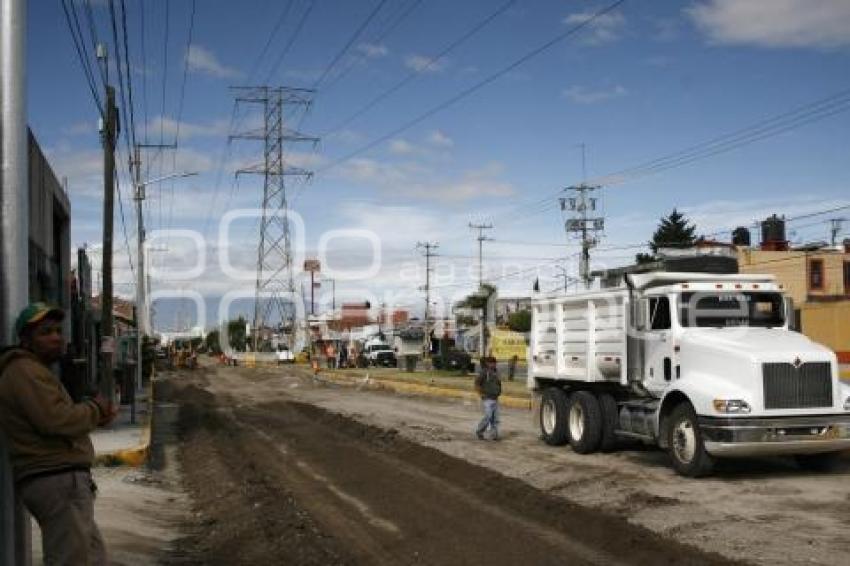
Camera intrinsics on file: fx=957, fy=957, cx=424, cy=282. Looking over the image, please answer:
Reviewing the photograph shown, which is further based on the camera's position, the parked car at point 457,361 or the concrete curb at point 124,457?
the parked car at point 457,361

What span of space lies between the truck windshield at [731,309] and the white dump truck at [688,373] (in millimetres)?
16

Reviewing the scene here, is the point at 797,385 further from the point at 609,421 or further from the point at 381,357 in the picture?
the point at 381,357

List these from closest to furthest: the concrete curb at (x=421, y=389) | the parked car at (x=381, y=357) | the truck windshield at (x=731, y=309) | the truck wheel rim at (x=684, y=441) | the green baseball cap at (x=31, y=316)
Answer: the green baseball cap at (x=31, y=316) < the truck wheel rim at (x=684, y=441) < the truck windshield at (x=731, y=309) < the concrete curb at (x=421, y=389) < the parked car at (x=381, y=357)

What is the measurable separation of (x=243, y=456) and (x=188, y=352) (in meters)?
64.8

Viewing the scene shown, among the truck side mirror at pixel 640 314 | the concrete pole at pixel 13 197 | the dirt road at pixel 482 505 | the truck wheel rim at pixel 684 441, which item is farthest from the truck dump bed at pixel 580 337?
the concrete pole at pixel 13 197

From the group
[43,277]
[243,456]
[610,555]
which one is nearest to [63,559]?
[610,555]

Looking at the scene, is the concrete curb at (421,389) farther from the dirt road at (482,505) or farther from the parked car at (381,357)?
the parked car at (381,357)

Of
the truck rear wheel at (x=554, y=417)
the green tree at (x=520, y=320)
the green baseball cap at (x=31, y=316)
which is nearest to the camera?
the green baseball cap at (x=31, y=316)

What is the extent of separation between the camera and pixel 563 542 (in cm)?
953

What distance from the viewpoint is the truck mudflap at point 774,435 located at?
1287cm

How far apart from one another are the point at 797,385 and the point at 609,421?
3.78 metres

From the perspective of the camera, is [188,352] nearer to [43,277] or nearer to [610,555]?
[43,277]

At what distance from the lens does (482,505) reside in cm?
1164

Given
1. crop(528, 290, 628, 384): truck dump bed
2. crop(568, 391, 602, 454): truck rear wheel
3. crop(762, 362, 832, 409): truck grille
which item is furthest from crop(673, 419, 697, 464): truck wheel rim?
crop(568, 391, 602, 454): truck rear wheel
